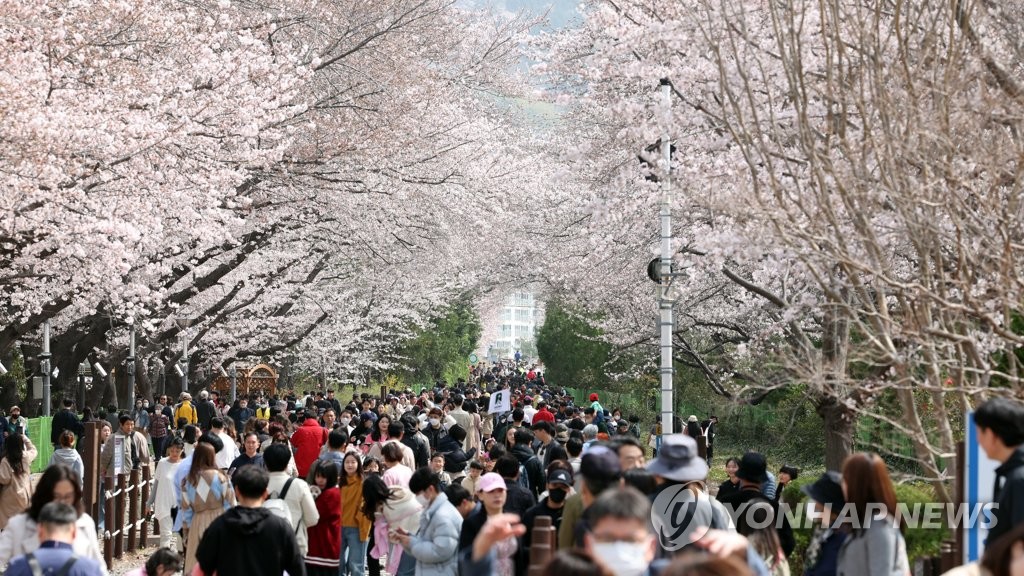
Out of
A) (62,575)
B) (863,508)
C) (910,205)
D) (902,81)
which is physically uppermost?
(902,81)

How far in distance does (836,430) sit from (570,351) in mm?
33224

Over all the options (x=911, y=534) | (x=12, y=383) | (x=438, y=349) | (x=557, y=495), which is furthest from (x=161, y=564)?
(x=438, y=349)

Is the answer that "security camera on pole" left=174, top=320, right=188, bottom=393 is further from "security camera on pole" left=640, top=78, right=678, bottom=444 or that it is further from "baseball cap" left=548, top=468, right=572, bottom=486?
"baseball cap" left=548, top=468, right=572, bottom=486

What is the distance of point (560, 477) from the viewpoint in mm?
8961

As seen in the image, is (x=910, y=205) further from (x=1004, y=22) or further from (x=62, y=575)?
(x=62, y=575)

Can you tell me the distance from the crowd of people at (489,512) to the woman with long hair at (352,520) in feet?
0.04

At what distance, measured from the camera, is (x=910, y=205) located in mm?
9039

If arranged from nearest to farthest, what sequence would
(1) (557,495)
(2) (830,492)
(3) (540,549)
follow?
1. (3) (540,549)
2. (2) (830,492)
3. (1) (557,495)

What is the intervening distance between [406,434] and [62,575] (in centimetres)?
1003

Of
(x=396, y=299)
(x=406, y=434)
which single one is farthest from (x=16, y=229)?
(x=396, y=299)

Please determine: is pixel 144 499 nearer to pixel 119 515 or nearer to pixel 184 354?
pixel 119 515

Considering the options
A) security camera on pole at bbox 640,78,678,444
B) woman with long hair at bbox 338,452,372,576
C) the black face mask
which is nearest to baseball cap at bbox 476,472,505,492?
the black face mask

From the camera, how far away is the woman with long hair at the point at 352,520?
12078 mm

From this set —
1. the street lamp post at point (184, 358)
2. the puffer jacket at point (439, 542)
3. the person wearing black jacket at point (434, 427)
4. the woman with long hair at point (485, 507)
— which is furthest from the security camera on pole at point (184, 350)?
the woman with long hair at point (485, 507)
